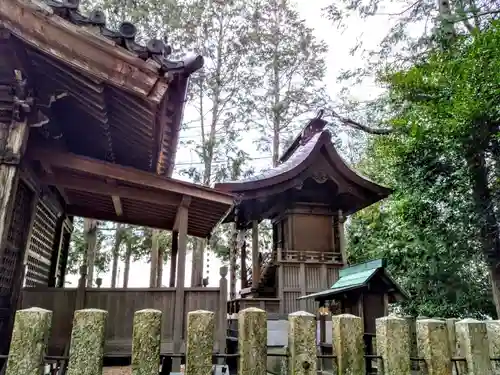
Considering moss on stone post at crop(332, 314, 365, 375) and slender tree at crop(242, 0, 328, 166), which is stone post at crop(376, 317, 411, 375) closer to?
moss on stone post at crop(332, 314, 365, 375)

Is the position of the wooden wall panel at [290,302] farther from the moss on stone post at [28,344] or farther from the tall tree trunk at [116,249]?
the tall tree trunk at [116,249]

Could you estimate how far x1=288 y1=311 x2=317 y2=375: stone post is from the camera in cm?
220

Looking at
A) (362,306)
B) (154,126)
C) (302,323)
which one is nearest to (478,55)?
A: (362,306)

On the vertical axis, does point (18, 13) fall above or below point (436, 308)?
above

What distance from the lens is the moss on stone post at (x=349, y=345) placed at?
2.23 m

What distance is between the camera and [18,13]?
3.71 meters

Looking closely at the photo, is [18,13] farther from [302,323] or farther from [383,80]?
[383,80]

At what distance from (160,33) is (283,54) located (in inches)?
274

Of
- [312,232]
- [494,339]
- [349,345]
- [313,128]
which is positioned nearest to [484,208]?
[312,232]

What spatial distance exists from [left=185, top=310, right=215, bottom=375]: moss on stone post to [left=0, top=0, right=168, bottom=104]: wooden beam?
253 centimetres

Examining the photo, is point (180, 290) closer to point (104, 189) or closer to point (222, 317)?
point (222, 317)

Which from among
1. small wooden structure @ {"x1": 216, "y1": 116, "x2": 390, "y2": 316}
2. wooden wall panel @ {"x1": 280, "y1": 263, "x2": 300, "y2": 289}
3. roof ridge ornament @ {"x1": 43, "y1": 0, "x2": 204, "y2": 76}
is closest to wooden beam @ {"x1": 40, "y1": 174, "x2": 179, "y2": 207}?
roof ridge ornament @ {"x1": 43, "y1": 0, "x2": 204, "y2": 76}

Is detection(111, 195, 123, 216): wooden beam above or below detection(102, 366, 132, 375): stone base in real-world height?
above

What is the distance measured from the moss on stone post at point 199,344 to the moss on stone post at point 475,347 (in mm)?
1510
